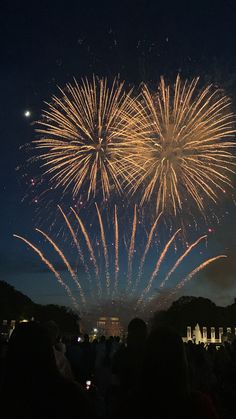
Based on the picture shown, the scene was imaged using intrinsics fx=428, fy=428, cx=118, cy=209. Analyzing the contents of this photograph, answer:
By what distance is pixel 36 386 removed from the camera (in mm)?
2775

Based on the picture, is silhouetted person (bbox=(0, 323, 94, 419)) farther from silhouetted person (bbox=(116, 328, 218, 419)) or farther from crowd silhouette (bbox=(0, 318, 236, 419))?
silhouetted person (bbox=(116, 328, 218, 419))

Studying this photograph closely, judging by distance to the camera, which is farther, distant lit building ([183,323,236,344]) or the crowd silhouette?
distant lit building ([183,323,236,344])

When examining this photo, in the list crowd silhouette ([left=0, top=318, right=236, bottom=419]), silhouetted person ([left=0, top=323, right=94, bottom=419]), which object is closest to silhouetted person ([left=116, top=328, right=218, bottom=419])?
crowd silhouette ([left=0, top=318, right=236, bottom=419])

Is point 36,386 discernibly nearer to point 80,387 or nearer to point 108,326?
point 80,387

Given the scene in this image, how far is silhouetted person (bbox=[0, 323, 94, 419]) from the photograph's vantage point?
8.84ft

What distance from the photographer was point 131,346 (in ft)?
18.2

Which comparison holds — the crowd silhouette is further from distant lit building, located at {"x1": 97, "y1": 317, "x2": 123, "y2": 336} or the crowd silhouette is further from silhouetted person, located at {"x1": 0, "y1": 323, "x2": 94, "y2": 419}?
distant lit building, located at {"x1": 97, "y1": 317, "x2": 123, "y2": 336}

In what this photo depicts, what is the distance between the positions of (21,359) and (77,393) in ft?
1.48

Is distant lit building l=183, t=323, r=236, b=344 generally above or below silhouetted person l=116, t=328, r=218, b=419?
Result: above

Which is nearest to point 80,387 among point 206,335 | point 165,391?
point 165,391

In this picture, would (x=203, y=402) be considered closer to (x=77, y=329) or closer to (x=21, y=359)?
(x=21, y=359)

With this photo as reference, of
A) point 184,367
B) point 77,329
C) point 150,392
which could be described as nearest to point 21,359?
point 150,392

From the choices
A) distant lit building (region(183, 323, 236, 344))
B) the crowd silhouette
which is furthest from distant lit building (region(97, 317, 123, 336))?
the crowd silhouette

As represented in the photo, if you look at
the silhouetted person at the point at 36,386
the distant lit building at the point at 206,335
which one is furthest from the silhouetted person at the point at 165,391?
the distant lit building at the point at 206,335
